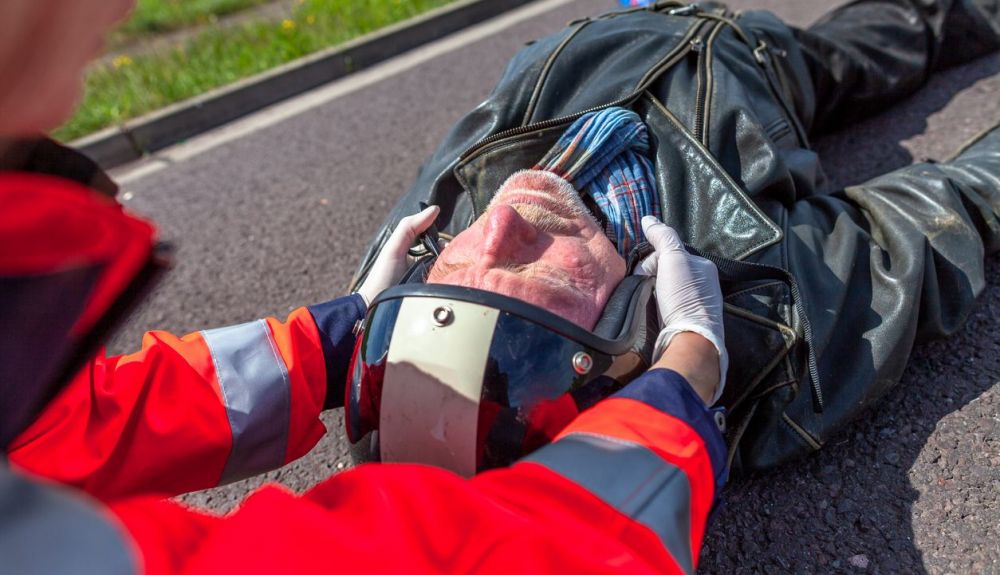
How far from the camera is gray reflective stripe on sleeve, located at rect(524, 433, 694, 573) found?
1.26 m

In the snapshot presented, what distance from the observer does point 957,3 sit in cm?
334

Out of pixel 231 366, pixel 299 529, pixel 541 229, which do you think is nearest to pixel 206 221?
pixel 231 366

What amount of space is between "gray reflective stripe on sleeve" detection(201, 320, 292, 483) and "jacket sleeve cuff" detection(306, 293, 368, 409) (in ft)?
0.41

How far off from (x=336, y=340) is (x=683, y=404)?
3.03 ft

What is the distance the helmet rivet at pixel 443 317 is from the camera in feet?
5.07

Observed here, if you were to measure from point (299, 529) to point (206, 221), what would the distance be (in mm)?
2868

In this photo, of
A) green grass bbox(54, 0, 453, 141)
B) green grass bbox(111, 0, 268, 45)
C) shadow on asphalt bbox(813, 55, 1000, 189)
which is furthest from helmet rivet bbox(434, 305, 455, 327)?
green grass bbox(111, 0, 268, 45)

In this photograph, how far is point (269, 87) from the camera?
4770mm

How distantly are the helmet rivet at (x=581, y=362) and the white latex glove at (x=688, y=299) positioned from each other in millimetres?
249

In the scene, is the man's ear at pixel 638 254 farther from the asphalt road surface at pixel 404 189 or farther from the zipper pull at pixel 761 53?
the zipper pull at pixel 761 53

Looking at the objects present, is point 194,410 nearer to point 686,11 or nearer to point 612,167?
point 612,167

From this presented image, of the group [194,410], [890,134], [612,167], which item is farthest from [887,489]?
[890,134]

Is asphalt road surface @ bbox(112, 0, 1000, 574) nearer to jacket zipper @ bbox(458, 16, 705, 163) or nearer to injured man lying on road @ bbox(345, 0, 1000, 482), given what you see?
injured man lying on road @ bbox(345, 0, 1000, 482)

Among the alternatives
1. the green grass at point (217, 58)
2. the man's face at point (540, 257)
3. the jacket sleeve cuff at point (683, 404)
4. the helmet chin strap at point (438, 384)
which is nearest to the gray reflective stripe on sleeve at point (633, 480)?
the jacket sleeve cuff at point (683, 404)
